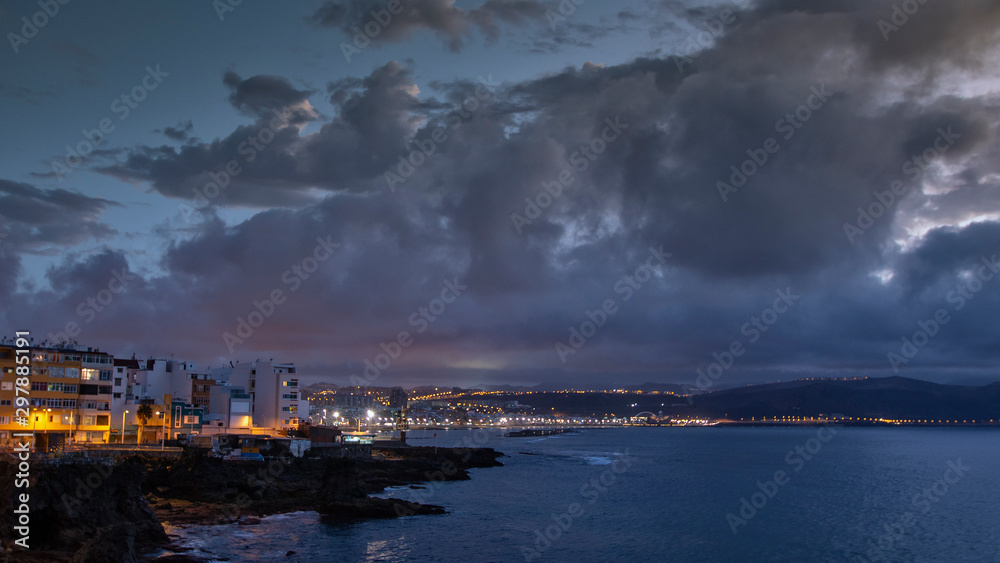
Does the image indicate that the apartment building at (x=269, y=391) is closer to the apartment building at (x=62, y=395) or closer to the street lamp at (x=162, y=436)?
the street lamp at (x=162, y=436)

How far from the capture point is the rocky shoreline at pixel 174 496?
3450 cm

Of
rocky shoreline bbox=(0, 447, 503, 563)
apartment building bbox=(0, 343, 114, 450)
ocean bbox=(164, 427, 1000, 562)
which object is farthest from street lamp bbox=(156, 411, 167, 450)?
ocean bbox=(164, 427, 1000, 562)

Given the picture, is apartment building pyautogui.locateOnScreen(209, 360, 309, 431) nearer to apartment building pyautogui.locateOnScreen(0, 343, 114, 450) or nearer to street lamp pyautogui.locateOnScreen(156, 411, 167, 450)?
street lamp pyautogui.locateOnScreen(156, 411, 167, 450)

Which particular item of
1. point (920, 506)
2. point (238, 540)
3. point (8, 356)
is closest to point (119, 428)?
point (8, 356)

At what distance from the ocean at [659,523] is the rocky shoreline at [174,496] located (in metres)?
2.29

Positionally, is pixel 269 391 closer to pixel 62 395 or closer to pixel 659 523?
pixel 62 395

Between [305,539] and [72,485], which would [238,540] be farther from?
[72,485]

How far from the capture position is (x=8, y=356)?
67250mm

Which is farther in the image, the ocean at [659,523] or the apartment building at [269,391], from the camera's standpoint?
the apartment building at [269,391]

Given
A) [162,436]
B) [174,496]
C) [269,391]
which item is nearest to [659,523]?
[174,496]

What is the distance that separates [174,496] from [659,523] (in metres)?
39.6

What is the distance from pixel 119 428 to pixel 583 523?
52.1 meters

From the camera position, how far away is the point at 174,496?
56469 millimetres

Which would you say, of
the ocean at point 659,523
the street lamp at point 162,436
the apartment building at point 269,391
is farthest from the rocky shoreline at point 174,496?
the apartment building at point 269,391
